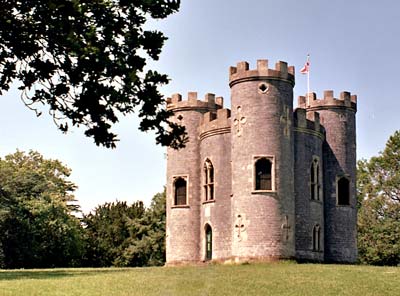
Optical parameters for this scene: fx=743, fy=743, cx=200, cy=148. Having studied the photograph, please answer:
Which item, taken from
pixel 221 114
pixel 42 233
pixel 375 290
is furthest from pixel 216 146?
pixel 42 233

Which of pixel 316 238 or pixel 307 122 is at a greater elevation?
pixel 307 122

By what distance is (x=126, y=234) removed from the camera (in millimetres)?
71375

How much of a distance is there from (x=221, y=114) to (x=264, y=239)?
8.45 meters

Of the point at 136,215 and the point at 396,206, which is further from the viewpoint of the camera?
the point at 136,215

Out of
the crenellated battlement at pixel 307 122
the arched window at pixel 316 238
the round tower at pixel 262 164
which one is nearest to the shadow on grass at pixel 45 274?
the round tower at pixel 262 164

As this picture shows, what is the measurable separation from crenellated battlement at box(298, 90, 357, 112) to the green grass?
15.0 m

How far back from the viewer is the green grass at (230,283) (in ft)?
85.7

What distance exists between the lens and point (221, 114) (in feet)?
142

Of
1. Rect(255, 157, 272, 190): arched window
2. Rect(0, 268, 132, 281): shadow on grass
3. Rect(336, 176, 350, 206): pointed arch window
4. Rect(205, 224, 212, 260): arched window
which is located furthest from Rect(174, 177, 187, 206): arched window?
Rect(336, 176, 350, 206): pointed arch window

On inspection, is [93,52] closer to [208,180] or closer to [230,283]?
[230,283]

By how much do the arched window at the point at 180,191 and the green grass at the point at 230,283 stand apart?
450 inches

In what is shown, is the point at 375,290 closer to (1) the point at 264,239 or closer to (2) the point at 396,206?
(1) the point at 264,239

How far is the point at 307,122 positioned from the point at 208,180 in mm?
6669

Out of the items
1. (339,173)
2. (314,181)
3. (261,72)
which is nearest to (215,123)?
(261,72)
